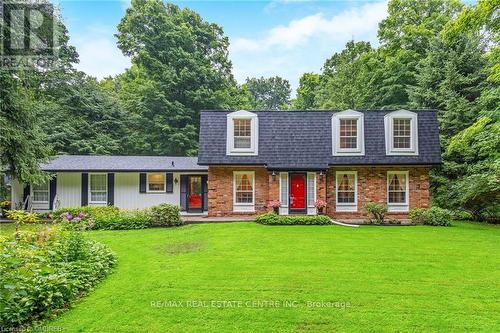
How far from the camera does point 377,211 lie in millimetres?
14883

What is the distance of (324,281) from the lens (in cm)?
655

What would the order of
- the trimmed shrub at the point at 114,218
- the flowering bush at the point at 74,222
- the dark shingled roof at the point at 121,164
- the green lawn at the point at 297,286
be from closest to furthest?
1. the green lawn at the point at 297,286
2. the flowering bush at the point at 74,222
3. the trimmed shrub at the point at 114,218
4. the dark shingled roof at the point at 121,164

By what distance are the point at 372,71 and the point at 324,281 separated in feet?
90.0

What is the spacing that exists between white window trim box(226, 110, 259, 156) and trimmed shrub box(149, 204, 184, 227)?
163 inches

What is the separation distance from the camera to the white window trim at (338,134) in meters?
16.3

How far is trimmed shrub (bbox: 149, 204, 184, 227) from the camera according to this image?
14500 mm

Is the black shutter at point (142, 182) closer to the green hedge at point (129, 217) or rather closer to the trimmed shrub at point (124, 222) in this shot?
the green hedge at point (129, 217)

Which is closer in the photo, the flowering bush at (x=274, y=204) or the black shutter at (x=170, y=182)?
the flowering bush at (x=274, y=204)

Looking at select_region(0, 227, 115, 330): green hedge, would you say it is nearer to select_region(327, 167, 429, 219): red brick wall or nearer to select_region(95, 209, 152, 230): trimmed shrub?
select_region(95, 209, 152, 230): trimmed shrub

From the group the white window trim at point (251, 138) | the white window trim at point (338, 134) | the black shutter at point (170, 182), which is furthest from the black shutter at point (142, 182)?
the white window trim at point (338, 134)

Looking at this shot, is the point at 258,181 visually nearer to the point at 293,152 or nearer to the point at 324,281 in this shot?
the point at 293,152

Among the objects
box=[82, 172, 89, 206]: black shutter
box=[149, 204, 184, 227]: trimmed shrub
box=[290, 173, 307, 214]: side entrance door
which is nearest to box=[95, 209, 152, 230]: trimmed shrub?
box=[149, 204, 184, 227]: trimmed shrub

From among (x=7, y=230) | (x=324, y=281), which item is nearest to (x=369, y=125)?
(x=324, y=281)

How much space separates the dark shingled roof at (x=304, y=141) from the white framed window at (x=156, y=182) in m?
3.68
